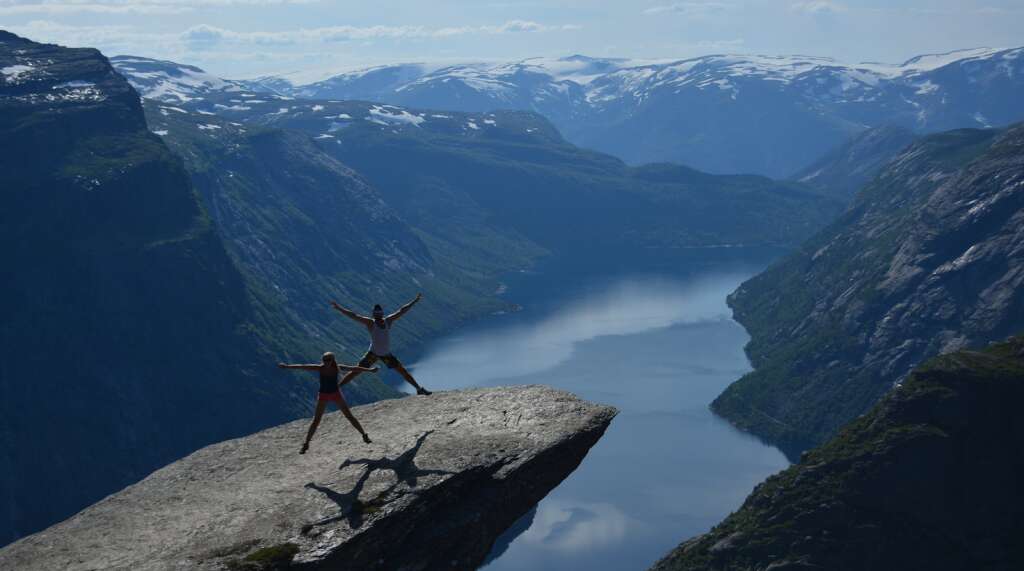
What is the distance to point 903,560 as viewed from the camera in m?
138

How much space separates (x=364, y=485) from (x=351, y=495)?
858 mm

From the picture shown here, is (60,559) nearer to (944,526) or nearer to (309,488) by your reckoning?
(309,488)

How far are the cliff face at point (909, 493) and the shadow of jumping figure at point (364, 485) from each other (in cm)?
11152

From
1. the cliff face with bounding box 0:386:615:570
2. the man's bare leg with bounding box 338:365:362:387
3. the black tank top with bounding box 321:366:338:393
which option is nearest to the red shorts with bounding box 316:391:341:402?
the black tank top with bounding box 321:366:338:393

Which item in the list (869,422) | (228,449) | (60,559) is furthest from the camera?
(869,422)

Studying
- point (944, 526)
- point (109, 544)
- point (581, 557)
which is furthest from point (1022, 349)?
point (109, 544)

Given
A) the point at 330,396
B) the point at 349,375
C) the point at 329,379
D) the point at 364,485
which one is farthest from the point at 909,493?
the point at 364,485

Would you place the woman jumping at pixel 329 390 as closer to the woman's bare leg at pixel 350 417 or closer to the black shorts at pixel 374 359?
the woman's bare leg at pixel 350 417

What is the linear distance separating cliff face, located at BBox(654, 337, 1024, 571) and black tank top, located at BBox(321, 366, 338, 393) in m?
112

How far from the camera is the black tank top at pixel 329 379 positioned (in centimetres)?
4219

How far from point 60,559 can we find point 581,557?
162 m

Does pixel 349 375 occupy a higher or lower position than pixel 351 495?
higher

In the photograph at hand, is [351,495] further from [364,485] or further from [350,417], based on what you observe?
[350,417]

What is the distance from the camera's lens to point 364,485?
39062 millimetres
